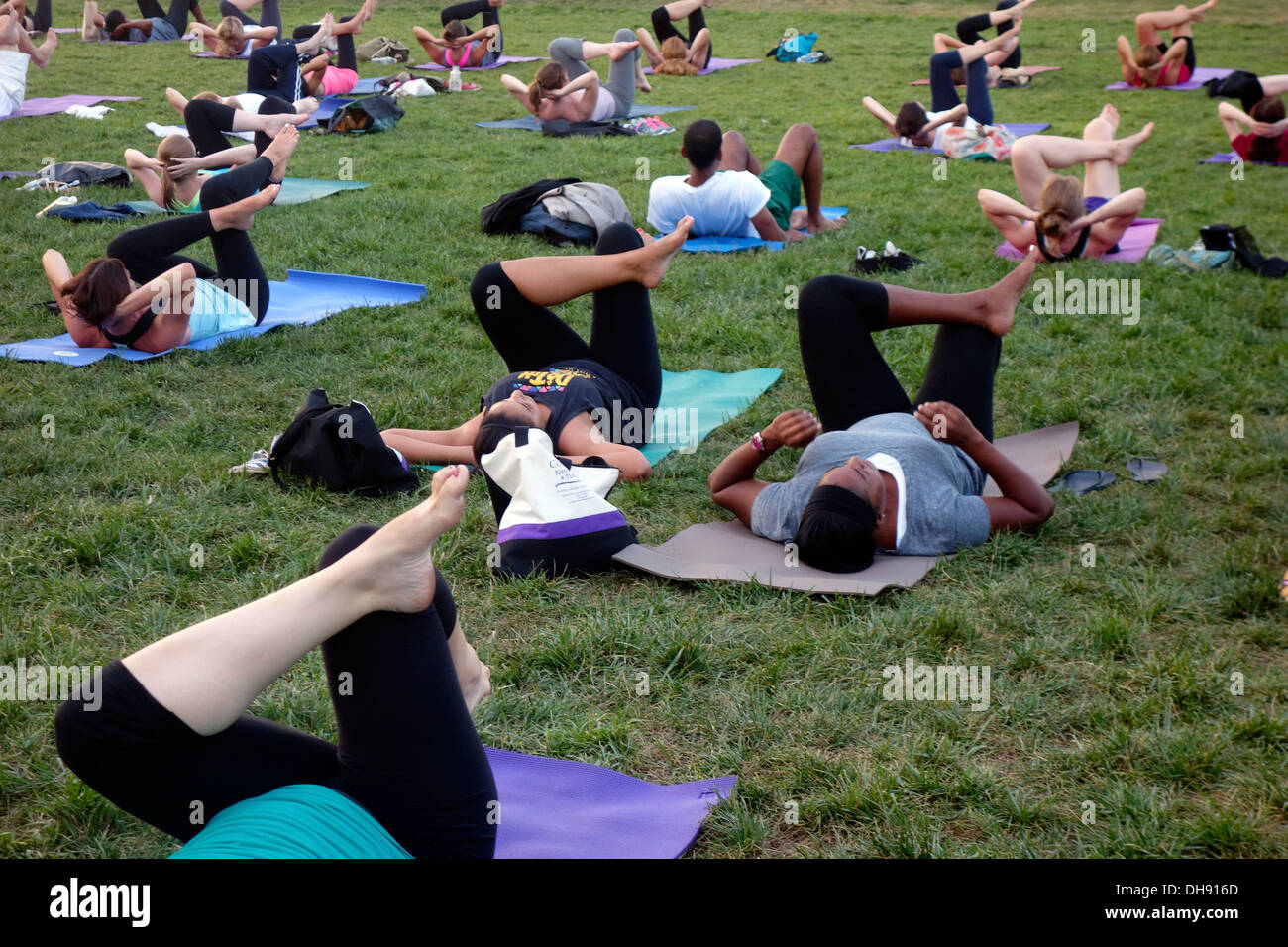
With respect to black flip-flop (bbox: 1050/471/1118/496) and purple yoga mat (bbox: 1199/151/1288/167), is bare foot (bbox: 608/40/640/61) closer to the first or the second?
purple yoga mat (bbox: 1199/151/1288/167)

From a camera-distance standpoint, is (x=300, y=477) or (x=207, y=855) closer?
(x=207, y=855)

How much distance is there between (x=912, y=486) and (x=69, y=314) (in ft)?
15.5

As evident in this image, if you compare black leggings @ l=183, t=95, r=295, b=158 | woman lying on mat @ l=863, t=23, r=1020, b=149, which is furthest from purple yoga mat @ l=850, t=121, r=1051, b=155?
black leggings @ l=183, t=95, r=295, b=158

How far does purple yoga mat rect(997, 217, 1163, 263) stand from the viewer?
7.82 metres

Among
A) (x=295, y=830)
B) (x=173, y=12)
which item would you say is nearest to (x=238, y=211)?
(x=295, y=830)

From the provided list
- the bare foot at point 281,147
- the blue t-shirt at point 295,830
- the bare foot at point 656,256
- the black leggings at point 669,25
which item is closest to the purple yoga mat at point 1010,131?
the black leggings at point 669,25

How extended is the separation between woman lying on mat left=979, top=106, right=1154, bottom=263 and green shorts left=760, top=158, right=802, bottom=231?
4.75 feet

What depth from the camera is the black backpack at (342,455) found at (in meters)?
4.61

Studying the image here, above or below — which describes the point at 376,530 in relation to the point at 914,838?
above

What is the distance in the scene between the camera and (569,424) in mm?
4688

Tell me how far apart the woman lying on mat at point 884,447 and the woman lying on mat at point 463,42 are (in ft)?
45.4

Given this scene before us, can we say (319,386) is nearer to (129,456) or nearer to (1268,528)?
(129,456)

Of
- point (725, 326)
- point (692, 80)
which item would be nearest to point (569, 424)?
point (725, 326)

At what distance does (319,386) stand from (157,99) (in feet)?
34.2
